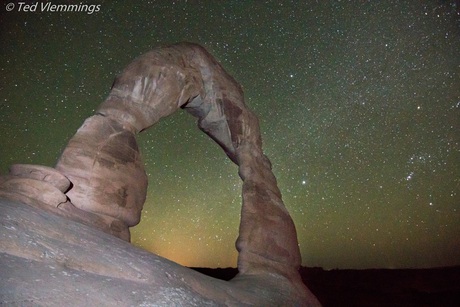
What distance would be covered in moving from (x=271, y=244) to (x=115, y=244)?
3267mm

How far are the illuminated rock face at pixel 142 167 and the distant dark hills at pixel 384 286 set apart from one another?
13.9m

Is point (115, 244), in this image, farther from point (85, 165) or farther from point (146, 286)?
point (85, 165)

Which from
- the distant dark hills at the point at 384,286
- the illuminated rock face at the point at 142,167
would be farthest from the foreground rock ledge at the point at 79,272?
the distant dark hills at the point at 384,286

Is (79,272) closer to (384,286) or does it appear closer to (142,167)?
(142,167)

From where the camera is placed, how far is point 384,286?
21156 mm

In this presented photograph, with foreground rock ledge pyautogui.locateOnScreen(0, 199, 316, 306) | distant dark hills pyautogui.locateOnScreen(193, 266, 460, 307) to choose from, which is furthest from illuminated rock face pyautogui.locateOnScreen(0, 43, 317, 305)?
distant dark hills pyautogui.locateOnScreen(193, 266, 460, 307)

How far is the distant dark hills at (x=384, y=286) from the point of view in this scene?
1842 centimetres

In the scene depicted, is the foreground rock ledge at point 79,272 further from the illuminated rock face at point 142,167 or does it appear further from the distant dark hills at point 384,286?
the distant dark hills at point 384,286

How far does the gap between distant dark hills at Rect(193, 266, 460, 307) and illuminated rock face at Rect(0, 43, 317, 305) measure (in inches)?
545

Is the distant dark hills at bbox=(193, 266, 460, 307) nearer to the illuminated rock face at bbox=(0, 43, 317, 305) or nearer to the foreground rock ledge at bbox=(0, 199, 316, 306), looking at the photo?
the illuminated rock face at bbox=(0, 43, 317, 305)

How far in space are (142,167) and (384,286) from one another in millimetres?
20194

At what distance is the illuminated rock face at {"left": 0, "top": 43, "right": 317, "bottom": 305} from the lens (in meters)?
4.68

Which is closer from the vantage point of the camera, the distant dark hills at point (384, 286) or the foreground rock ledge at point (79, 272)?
the foreground rock ledge at point (79, 272)

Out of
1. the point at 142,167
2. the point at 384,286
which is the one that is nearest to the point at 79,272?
the point at 142,167
